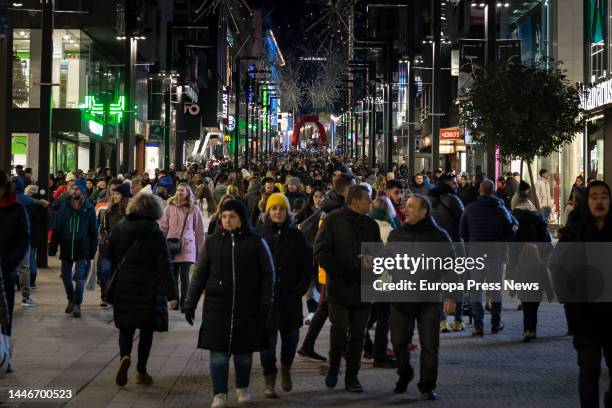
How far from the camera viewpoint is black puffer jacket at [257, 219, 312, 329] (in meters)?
8.51

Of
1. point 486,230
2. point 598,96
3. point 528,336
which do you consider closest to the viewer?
point 528,336

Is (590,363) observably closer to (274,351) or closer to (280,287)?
(274,351)

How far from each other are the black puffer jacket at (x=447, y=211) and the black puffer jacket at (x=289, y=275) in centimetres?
421

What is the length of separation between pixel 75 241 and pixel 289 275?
5230 millimetres

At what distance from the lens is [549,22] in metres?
36.0

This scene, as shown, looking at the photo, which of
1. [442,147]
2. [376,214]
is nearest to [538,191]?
[376,214]

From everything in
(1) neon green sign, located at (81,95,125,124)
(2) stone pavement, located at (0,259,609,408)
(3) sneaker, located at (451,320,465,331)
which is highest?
(1) neon green sign, located at (81,95,125,124)

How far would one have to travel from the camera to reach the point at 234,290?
749cm

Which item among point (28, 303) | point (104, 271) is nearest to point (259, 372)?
point (104, 271)

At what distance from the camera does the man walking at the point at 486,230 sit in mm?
11891

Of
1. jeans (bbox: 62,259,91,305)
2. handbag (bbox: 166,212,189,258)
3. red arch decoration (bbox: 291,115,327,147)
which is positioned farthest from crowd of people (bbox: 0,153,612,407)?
red arch decoration (bbox: 291,115,327,147)

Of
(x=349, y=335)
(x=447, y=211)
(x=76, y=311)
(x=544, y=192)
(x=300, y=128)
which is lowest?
(x=76, y=311)

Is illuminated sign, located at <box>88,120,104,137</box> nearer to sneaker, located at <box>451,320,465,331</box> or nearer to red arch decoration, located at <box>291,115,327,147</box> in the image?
sneaker, located at <box>451,320,465,331</box>

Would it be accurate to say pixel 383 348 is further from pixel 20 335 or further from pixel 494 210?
pixel 20 335
